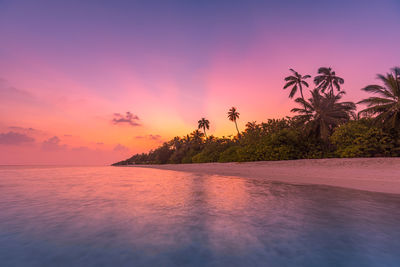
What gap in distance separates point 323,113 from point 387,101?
6.85 m

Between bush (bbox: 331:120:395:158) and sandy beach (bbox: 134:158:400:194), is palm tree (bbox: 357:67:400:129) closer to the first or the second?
bush (bbox: 331:120:395:158)

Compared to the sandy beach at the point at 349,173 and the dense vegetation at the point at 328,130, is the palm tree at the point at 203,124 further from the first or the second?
the sandy beach at the point at 349,173

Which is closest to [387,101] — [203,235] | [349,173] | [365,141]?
[365,141]

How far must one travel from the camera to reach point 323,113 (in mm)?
26094

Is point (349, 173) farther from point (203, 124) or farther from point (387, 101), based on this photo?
point (203, 124)

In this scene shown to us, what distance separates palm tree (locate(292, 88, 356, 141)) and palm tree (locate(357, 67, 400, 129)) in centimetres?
522

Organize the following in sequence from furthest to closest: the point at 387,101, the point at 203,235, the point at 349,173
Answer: the point at 387,101
the point at 349,173
the point at 203,235

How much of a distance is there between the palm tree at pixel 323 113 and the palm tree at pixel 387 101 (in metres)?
5.22

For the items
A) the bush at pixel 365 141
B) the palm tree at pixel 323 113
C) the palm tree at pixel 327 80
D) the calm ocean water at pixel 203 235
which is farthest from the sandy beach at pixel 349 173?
the palm tree at pixel 327 80

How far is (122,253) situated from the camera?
296 centimetres

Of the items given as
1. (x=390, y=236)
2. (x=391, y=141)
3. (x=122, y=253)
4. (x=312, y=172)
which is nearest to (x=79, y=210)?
(x=122, y=253)

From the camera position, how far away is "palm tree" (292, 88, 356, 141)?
25.7m

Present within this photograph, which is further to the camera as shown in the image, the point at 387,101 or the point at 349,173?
the point at 387,101

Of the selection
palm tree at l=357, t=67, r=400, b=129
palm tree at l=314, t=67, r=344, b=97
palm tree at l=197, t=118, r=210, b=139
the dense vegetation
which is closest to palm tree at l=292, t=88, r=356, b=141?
the dense vegetation
